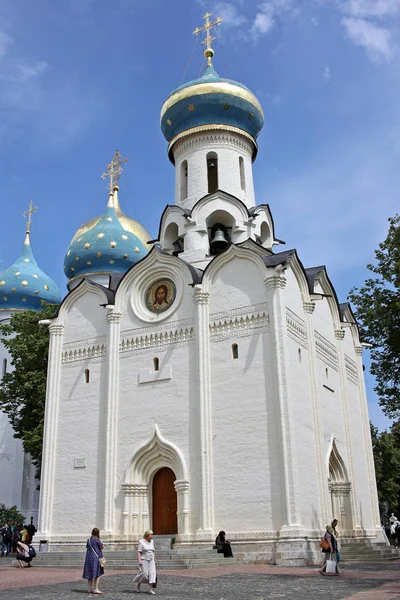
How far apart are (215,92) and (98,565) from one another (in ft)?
49.8

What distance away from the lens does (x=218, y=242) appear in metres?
18.5

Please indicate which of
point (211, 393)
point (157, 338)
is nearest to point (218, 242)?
point (157, 338)

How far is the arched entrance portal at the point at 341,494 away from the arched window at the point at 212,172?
9.13 m

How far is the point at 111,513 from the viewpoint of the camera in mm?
15445

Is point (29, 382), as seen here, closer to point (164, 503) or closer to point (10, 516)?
point (164, 503)

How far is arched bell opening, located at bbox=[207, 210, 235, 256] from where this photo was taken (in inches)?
732

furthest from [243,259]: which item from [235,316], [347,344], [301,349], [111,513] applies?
[111,513]

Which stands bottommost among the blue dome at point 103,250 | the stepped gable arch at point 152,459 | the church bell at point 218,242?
the stepped gable arch at point 152,459

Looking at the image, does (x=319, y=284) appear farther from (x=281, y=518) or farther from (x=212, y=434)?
(x=281, y=518)

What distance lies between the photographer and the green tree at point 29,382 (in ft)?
65.3

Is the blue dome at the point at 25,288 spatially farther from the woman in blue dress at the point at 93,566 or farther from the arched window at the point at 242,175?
the woman in blue dress at the point at 93,566

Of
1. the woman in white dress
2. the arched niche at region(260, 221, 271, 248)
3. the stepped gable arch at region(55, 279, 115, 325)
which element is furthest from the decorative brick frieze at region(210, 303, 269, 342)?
the woman in white dress

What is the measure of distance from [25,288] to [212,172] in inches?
523

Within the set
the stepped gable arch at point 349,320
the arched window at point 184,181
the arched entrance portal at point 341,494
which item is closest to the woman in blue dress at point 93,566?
the arched entrance portal at point 341,494
